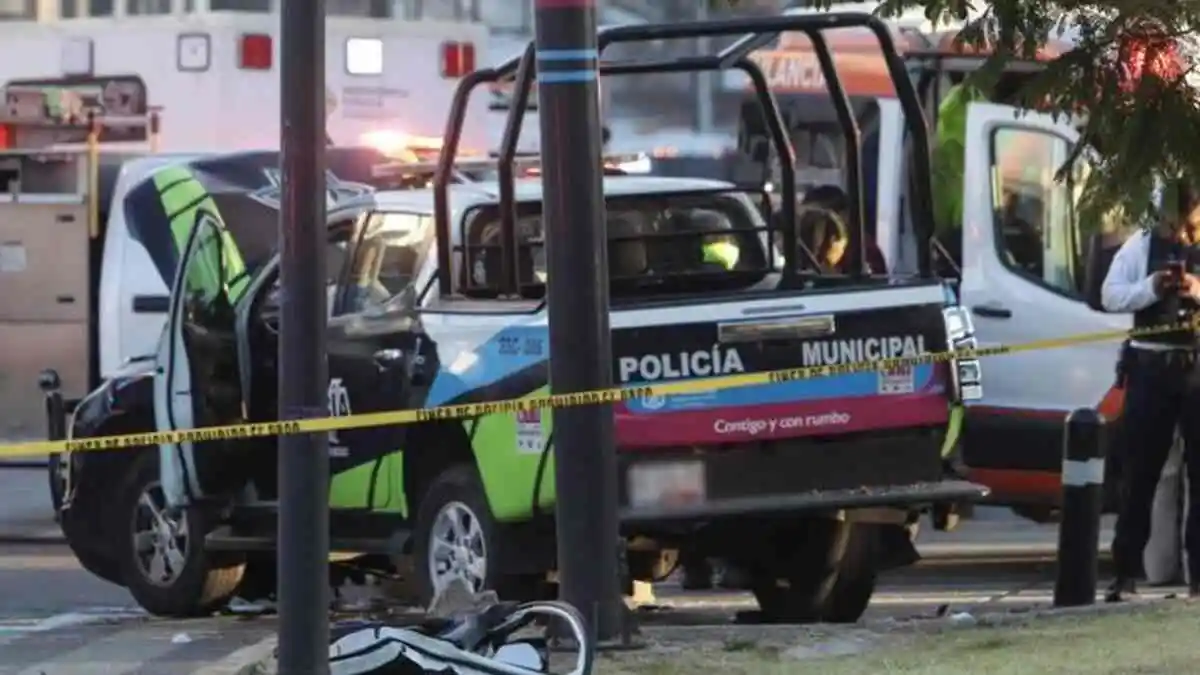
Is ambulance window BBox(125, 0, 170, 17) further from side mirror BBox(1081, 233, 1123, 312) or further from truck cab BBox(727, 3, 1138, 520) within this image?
side mirror BBox(1081, 233, 1123, 312)

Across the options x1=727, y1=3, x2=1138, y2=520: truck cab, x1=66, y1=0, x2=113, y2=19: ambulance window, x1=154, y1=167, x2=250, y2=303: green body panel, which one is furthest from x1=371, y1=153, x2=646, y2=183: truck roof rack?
x1=66, y1=0, x2=113, y2=19: ambulance window

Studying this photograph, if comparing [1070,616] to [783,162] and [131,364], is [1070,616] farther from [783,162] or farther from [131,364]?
[131,364]

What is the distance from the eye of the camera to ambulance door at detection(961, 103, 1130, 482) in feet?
41.8

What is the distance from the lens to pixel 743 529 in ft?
32.5

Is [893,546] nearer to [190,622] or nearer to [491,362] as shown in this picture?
[491,362]

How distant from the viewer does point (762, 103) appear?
10.8 m

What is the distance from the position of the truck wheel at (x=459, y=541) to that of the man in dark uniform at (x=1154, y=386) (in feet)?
8.53

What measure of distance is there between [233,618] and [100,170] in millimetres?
5957

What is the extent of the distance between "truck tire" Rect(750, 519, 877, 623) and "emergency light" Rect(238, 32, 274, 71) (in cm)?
663

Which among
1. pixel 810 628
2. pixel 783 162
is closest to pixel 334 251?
pixel 783 162

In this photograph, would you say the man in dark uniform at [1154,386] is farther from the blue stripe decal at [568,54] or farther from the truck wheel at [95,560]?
the truck wheel at [95,560]

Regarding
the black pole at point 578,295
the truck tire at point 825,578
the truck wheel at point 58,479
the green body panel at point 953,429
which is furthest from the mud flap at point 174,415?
the green body panel at point 953,429

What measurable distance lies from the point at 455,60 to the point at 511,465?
7.57 meters

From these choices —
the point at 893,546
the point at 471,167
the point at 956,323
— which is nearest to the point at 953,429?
the point at 956,323
